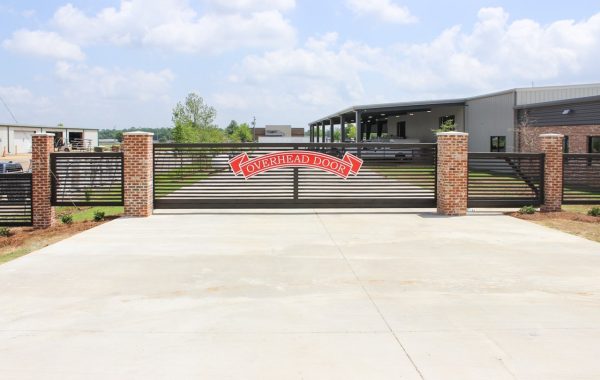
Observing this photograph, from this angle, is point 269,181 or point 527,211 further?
point 269,181

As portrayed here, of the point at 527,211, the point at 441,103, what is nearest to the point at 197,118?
the point at 441,103

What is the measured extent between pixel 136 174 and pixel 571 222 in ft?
35.8

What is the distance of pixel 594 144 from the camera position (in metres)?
27.8

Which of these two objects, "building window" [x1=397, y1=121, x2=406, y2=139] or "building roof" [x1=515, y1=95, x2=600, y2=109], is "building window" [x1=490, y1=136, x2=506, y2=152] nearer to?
"building roof" [x1=515, y1=95, x2=600, y2=109]

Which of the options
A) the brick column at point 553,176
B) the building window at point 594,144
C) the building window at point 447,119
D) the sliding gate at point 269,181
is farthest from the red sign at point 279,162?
the building window at point 447,119

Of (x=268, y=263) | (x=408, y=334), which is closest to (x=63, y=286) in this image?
(x=268, y=263)

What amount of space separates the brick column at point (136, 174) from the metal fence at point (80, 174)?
0.39 metres

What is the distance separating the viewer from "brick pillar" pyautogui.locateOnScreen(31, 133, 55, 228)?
1502 cm

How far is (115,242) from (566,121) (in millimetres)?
25584

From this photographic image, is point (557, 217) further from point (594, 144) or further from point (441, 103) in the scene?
point (441, 103)

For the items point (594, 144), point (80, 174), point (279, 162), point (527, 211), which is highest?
point (594, 144)

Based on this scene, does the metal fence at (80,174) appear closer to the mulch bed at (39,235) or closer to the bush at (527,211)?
the mulch bed at (39,235)

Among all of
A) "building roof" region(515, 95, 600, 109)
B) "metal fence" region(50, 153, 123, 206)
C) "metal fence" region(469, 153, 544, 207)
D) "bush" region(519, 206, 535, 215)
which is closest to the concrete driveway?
"metal fence" region(50, 153, 123, 206)

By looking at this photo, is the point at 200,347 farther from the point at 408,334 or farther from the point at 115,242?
the point at 115,242
